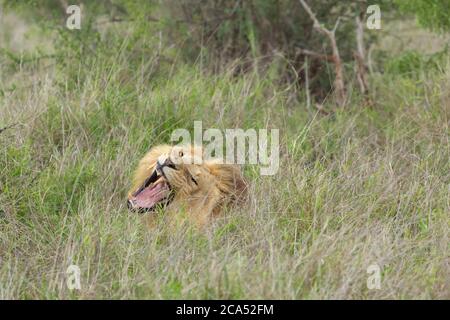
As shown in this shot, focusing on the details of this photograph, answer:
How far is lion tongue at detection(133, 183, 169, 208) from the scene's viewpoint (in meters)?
4.67

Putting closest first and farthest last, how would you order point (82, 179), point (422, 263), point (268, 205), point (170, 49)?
point (422, 263) < point (268, 205) < point (82, 179) < point (170, 49)

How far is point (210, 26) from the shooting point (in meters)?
7.88

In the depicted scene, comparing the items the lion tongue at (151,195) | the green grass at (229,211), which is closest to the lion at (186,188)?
the lion tongue at (151,195)

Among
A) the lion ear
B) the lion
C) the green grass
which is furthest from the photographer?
the lion ear

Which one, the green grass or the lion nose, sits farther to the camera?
the lion nose

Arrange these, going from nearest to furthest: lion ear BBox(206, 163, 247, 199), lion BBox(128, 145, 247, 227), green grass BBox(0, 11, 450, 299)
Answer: green grass BBox(0, 11, 450, 299), lion BBox(128, 145, 247, 227), lion ear BBox(206, 163, 247, 199)

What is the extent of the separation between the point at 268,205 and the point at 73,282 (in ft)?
3.90

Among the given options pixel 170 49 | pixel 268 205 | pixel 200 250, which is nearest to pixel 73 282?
pixel 200 250

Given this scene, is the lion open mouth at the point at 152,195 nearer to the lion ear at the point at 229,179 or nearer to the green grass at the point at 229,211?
the green grass at the point at 229,211

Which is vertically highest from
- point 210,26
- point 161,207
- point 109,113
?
point 210,26

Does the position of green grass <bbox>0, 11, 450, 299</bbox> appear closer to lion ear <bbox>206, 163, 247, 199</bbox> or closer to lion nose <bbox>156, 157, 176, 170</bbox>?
lion ear <bbox>206, 163, 247, 199</bbox>

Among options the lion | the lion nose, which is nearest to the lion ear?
the lion

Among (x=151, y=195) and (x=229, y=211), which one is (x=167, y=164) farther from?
(x=229, y=211)
